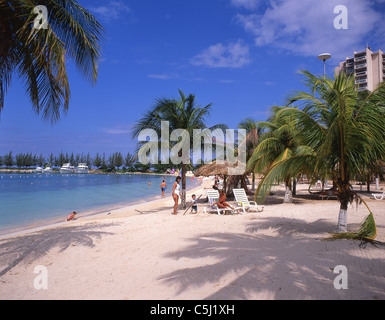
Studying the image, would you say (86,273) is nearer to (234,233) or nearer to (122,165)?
(234,233)

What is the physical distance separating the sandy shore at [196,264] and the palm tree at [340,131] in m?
1.52

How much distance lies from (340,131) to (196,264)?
390 cm

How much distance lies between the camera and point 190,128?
11.0 metres

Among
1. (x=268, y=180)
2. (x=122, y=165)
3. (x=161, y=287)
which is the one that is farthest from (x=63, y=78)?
(x=122, y=165)

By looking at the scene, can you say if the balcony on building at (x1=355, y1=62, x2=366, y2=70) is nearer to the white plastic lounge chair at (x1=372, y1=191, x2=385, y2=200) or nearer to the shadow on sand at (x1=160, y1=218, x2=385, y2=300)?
the white plastic lounge chair at (x1=372, y1=191, x2=385, y2=200)

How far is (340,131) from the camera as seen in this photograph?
523cm

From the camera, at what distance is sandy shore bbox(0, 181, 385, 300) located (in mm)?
3150

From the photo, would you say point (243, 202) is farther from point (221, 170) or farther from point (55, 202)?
point (55, 202)

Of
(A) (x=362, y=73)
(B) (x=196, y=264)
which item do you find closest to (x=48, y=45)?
(B) (x=196, y=264)

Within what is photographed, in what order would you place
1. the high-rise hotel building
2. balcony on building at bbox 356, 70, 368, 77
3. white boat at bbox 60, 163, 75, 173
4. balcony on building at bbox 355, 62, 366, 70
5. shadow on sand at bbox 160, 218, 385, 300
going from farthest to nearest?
white boat at bbox 60, 163, 75, 173 < balcony on building at bbox 355, 62, 366, 70 < balcony on building at bbox 356, 70, 368, 77 < the high-rise hotel building < shadow on sand at bbox 160, 218, 385, 300

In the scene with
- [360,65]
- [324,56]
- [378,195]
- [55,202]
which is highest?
[360,65]

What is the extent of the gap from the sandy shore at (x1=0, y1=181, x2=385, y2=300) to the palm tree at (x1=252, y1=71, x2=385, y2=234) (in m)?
1.52

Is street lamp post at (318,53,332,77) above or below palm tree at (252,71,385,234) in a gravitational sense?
above

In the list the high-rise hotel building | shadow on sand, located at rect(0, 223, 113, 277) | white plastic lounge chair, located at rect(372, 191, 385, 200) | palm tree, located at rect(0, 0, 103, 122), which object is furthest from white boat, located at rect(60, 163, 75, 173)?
palm tree, located at rect(0, 0, 103, 122)
